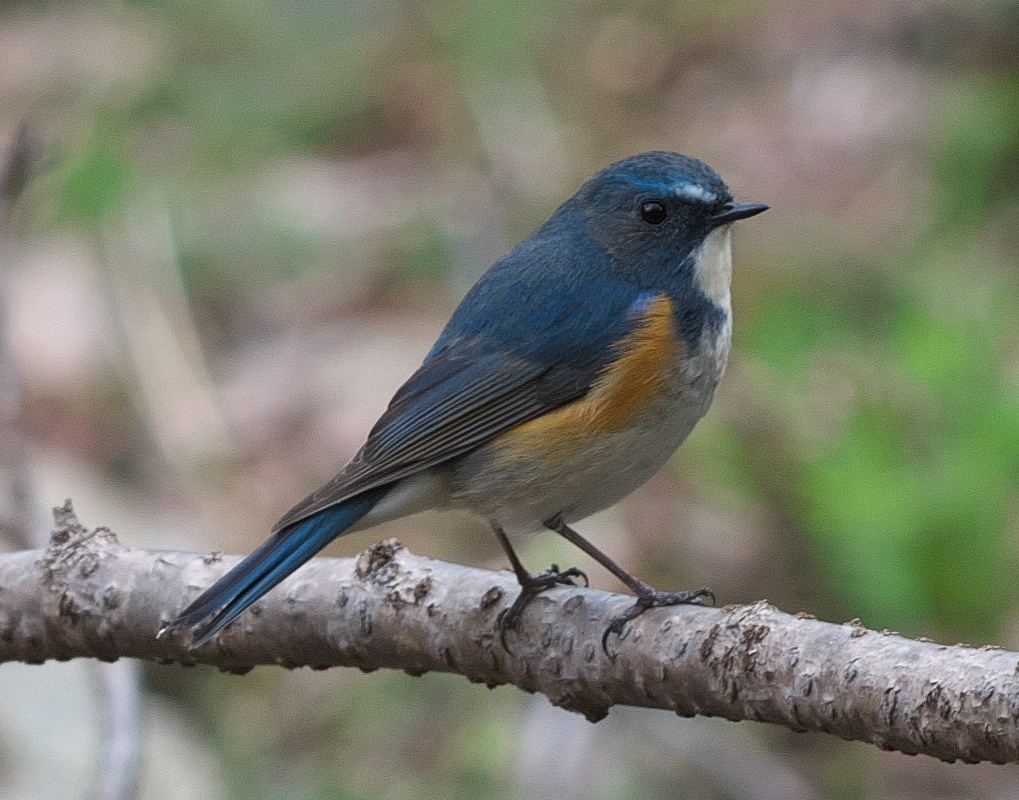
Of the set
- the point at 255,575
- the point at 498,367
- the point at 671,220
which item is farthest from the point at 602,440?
the point at 255,575

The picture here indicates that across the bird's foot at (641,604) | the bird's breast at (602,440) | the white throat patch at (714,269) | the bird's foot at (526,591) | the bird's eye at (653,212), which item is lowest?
the bird's foot at (641,604)

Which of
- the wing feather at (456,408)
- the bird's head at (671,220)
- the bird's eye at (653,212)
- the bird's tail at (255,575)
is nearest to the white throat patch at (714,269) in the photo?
the bird's head at (671,220)

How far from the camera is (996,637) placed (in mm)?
5062

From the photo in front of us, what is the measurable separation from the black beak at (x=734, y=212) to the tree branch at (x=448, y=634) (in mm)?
1141

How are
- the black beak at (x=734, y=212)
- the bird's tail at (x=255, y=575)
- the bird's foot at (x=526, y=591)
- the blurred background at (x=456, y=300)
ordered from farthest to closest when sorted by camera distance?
the blurred background at (x=456, y=300), the black beak at (x=734, y=212), the bird's foot at (x=526, y=591), the bird's tail at (x=255, y=575)

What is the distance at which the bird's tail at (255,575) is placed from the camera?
3053 mm

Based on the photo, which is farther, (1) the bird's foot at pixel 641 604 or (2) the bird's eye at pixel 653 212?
(2) the bird's eye at pixel 653 212

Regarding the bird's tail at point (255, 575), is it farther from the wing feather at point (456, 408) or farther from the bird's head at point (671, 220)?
the bird's head at point (671, 220)

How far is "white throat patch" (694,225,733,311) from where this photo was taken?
3.94 meters

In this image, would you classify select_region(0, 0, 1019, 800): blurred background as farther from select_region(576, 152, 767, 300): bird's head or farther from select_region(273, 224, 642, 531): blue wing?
select_region(576, 152, 767, 300): bird's head

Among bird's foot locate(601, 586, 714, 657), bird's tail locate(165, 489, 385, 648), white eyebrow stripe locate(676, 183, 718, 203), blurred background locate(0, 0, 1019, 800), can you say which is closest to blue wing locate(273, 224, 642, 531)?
bird's tail locate(165, 489, 385, 648)

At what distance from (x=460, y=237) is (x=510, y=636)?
165 inches

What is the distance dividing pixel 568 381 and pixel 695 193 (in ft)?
2.12

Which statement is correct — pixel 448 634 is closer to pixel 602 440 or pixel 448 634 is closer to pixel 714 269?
pixel 602 440
